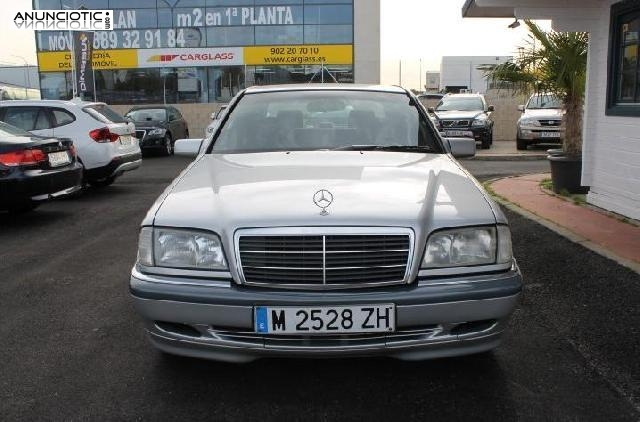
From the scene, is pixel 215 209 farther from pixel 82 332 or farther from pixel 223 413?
pixel 82 332

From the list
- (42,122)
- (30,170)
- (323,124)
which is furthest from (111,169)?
(323,124)

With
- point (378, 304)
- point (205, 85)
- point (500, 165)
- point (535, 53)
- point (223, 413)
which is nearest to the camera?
point (378, 304)

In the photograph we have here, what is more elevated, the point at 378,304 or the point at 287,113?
the point at 287,113

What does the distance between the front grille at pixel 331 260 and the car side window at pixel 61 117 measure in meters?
8.44

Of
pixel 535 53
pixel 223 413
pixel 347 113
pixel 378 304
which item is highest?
pixel 535 53

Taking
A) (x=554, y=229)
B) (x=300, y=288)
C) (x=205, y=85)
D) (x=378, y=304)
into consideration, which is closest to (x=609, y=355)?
(x=378, y=304)

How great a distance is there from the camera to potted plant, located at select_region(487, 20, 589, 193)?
29.6 ft

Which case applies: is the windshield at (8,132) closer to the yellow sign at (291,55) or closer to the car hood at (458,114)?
the car hood at (458,114)

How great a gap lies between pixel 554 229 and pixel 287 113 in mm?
3487

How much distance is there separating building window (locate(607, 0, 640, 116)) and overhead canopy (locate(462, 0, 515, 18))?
88.0 inches

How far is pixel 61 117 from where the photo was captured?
10.3m

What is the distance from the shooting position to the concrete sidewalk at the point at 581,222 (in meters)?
5.66

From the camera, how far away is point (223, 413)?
118 inches

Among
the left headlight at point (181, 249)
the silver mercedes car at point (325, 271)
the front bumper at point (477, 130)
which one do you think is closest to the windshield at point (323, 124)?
the silver mercedes car at point (325, 271)
